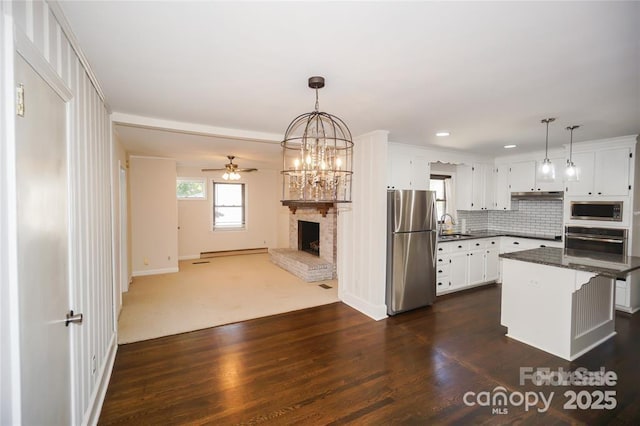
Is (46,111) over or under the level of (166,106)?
under

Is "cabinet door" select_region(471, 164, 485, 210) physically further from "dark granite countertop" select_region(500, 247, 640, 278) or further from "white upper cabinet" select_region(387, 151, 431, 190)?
"dark granite countertop" select_region(500, 247, 640, 278)

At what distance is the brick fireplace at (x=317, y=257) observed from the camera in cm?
582

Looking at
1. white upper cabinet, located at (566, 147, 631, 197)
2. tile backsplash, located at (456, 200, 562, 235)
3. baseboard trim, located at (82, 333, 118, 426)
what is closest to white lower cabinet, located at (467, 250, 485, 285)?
tile backsplash, located at (456, 200, 562, 235)

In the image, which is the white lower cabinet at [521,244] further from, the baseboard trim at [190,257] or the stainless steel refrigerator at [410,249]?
the baseboard trim at [190,257]

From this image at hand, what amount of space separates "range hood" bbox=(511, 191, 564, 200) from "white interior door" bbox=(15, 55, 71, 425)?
639 cm

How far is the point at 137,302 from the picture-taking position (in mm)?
4523

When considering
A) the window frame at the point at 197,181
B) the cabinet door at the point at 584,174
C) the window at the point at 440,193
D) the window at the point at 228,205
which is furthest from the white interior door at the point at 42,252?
the window at the point at 228,205

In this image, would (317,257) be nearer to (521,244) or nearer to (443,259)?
(443,259)

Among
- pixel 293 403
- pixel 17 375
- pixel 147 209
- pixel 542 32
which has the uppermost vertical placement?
pixel 542 32

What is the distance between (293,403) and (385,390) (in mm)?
786

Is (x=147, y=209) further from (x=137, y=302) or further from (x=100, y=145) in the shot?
(x=100, y=145)

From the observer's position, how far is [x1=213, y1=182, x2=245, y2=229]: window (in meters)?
8.41

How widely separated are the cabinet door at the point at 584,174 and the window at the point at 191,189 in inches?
316

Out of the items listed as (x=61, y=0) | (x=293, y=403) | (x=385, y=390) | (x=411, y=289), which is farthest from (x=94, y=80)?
(x=411, y=289)
